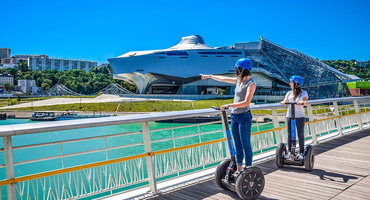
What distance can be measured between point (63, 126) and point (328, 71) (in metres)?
66.5

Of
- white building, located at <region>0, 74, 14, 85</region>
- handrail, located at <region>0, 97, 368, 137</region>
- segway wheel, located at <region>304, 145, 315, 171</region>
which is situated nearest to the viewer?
handrail, located at <region>0, 97, 368, 137</region>

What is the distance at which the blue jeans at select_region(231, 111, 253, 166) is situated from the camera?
3668mm

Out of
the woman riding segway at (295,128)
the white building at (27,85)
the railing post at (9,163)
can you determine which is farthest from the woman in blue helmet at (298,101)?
the white building at (27,85)

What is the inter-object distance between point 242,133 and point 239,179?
51cm

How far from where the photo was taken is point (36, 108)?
6166cm

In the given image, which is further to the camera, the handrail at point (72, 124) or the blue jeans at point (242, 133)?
the blue jeans at point (242, 133)

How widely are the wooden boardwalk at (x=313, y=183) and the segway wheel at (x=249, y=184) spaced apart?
23 centimetres

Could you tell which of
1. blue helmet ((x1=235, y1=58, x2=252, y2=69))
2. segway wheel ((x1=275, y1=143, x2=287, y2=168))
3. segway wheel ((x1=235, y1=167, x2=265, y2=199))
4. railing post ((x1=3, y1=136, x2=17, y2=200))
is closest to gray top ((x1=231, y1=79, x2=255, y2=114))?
blue helmet ((x1=235, y1=58, x2=252, y2=69))

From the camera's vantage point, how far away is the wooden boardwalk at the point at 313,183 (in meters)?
4.02

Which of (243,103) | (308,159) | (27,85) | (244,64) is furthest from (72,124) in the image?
(27,85)

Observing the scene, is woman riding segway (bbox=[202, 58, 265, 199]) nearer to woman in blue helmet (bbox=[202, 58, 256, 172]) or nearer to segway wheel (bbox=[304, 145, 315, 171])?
woman in blue helmet (bbox=[202, 58, 256, 172])

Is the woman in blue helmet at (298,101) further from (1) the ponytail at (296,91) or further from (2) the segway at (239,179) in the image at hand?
(2) the segway at (239,179)

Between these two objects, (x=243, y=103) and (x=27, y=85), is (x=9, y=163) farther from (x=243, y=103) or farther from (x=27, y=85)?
(x=27, y=85)

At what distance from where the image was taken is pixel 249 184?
3.76m
